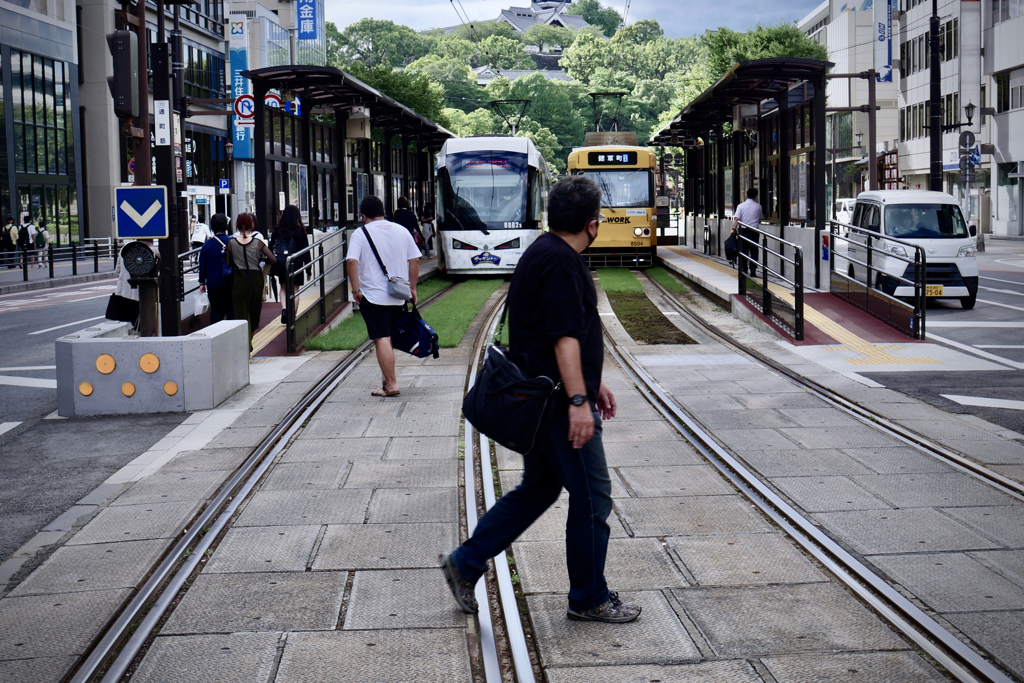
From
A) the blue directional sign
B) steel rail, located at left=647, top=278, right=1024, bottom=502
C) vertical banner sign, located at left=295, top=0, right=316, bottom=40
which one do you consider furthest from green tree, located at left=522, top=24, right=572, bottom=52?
the blue directional sign

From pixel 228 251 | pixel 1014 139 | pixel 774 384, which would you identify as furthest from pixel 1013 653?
pixel 1014 139

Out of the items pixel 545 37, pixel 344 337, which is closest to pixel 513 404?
pixel 344 337

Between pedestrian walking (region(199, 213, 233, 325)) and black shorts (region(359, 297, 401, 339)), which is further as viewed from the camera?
pedestrian walking (region(199, 213, 233, 325))

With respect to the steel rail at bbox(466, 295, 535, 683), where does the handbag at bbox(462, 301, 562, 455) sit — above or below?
above

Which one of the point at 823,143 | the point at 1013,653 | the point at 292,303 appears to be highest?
the point at 823,143

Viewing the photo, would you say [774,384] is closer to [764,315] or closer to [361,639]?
[764,315]

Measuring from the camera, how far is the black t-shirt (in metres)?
4.18

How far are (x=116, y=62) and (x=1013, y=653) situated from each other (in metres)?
8.81

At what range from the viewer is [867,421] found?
8.92m

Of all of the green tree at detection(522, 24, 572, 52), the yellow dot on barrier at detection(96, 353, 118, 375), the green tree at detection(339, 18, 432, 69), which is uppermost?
the green tree at detection(522, 24, 572, 52)

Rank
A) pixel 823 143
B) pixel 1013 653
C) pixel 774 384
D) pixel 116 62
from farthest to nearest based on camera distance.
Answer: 1. pixel 823 143
2. pixel 774 384
3. pixel 116 62
4. pixel 1013 653

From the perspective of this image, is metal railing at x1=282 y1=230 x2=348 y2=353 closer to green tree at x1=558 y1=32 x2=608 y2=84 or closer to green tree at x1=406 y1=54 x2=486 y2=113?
green tree at x1=406 y1=54 x2=486 y2=113

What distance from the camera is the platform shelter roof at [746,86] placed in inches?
743

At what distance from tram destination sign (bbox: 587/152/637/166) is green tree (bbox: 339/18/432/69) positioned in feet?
327
